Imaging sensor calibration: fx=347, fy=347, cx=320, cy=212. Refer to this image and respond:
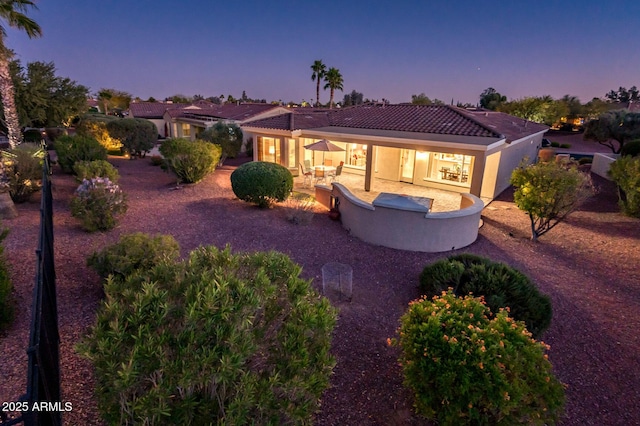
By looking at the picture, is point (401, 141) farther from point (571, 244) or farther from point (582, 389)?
point (582, 389)

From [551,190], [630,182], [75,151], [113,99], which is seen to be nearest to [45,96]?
[75,151]

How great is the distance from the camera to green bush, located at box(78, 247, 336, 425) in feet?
9.12

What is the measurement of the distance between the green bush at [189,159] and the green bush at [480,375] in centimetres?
1419

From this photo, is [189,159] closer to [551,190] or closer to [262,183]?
[262,183]

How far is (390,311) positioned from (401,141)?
33.6ft

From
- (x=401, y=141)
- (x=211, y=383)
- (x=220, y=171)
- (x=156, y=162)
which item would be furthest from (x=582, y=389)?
(x=156, y=162)

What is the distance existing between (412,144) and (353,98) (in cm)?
6831

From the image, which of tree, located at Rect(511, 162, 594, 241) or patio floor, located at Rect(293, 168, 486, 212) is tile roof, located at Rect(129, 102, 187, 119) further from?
tree, located at Rect(511, 162, 594, 241)

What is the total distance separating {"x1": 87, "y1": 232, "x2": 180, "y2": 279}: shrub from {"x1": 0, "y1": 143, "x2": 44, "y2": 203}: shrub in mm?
7055

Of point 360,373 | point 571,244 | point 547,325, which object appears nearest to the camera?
point 360,373

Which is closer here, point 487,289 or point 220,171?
point 487,289

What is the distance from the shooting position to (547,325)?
6.80 m

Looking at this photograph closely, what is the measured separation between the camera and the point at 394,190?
1719 cm

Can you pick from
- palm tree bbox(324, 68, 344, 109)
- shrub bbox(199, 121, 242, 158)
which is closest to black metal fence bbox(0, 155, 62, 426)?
shrub bbox(199, 121, 242, 158)
